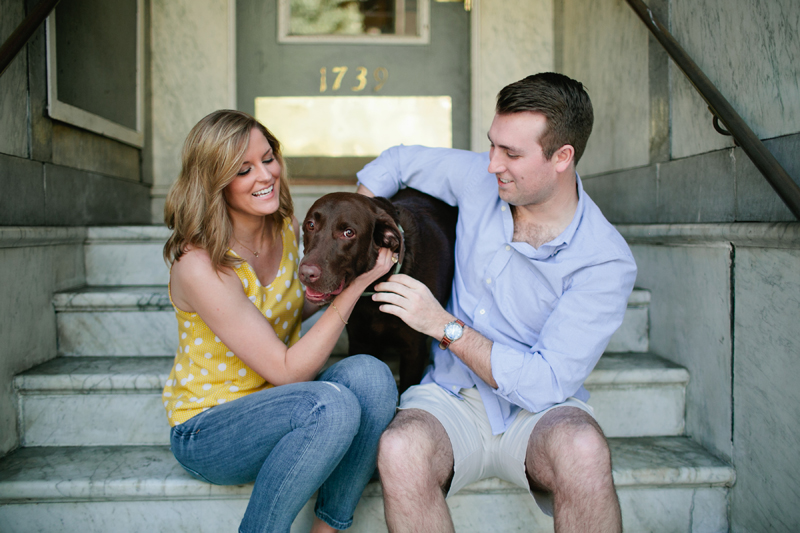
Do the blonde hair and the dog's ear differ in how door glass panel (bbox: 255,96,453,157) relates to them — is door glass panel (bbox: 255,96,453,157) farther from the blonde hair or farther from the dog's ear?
the blonde hair

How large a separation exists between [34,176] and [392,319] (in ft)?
5.90

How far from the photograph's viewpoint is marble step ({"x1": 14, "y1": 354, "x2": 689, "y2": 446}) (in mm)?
2111

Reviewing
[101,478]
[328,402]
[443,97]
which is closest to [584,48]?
[443,97]

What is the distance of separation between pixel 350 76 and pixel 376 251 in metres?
2.48

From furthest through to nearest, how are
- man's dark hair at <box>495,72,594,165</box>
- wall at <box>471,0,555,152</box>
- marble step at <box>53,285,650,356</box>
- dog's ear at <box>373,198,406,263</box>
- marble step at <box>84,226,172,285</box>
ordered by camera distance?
wall at <box>471,0,555,152</box> < marble step at <box>84,226,172,285</box> < marble step at <box>53,285,650,356</box> < dog's ear at <box>373,198,406,263</box> < man's dark hair at <box>495,72,594,165</box>

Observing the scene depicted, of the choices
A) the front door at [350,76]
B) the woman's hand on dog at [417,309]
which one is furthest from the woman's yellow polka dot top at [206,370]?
the front door at [350,76]

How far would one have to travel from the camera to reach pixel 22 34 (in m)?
1.99

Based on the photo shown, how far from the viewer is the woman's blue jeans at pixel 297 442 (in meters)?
1.52

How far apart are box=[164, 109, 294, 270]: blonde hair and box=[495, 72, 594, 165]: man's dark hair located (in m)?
0.91

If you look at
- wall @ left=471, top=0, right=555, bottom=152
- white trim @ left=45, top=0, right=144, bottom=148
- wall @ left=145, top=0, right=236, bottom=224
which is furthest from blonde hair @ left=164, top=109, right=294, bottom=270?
wall @ left=471, top=0, right=555, bottom=152

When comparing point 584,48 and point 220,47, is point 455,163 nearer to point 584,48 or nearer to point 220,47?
point 584,48

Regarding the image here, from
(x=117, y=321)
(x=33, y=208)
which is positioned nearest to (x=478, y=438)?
(x=117, y=321)

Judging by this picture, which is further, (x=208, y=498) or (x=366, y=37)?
(x=366, y=37)

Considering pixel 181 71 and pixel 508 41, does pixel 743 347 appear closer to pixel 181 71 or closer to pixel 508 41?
pixel 508 41
